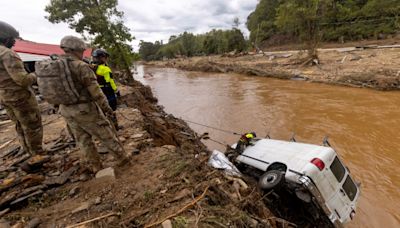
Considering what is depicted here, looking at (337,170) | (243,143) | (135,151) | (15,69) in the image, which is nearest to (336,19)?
(243,143)

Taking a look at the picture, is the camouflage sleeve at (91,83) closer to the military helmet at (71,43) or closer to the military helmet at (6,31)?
the military helmet at (71,43)

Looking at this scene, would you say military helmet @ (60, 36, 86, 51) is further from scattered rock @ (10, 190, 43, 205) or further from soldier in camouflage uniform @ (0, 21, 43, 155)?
scattered rock @ (10, 190, 43, 205)

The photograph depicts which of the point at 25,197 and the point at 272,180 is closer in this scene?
the point at 25,197

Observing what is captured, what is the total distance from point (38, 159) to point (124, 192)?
6.06 feet

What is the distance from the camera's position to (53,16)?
14.2m

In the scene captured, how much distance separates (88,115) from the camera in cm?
300

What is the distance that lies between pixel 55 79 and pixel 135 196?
69.3 inches

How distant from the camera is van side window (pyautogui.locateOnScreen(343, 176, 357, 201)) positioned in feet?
10.4

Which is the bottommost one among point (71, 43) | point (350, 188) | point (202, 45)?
point (350, 188)

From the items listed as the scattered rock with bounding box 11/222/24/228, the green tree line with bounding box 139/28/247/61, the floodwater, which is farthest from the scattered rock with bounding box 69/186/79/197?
the green tree line with bounding box 139/28/247/61

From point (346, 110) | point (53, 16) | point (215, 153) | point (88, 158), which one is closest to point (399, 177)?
point (215, 153)

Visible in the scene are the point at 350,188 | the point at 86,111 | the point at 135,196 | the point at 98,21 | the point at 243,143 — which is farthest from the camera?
the point at 98,21

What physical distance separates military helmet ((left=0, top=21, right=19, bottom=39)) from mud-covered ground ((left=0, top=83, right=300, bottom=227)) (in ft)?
6.76

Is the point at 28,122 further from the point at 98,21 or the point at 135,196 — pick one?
the point at 98,21
